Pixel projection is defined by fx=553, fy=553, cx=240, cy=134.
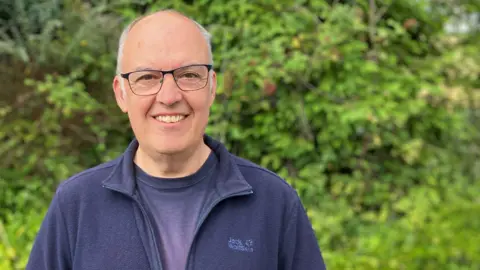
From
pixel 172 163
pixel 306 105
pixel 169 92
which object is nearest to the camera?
pixel 169 92

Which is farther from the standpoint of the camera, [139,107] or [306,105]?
[306,105]

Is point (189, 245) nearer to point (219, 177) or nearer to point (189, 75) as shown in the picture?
point (219, 177)

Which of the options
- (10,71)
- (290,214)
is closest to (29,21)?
(10,71)

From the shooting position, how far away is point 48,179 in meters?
4.60

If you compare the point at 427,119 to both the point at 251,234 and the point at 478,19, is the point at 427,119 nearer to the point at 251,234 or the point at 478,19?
the point at 478,19

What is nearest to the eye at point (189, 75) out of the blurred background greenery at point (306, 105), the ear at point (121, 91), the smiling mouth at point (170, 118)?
the smiling mouth at point (170, 118)

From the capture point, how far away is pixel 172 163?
1758mm

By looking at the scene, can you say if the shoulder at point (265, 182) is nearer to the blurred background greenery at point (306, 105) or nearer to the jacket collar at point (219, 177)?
the jacket collar at point (219, 177)

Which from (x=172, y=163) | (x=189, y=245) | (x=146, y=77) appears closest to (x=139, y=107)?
(x=146, y=77)

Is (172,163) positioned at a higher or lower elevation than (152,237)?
higher

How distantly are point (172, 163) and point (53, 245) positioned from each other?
0.45 metres

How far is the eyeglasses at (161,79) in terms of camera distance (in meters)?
1.66

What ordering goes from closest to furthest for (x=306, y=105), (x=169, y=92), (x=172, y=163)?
(x=169, y=92) → (x=172, y=163) → (x=306, y=105)

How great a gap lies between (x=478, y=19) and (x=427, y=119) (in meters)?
1.43
